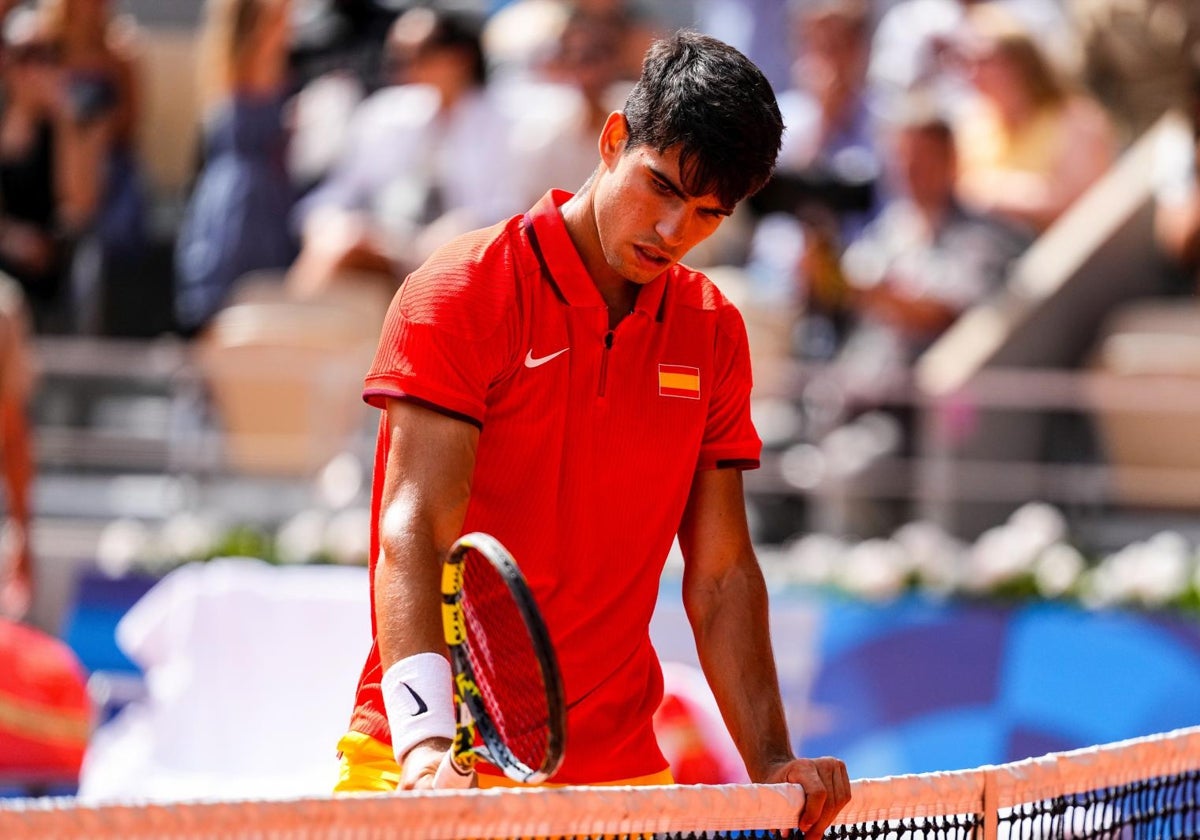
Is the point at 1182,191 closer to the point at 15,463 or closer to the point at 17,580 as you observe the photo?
the point at 15,463

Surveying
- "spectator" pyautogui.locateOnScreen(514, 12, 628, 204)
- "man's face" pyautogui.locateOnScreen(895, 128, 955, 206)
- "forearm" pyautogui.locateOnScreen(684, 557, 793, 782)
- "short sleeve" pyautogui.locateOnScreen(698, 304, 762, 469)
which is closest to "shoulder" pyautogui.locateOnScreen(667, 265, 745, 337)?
"short sleeve" pyautogui.locateOnScreen(698, 304, 762, 469)

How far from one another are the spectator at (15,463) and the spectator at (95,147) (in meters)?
2.38

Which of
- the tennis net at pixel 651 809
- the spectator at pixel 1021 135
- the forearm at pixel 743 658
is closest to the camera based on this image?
the tennis net at pixel 651 809

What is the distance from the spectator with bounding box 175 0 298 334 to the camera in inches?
400

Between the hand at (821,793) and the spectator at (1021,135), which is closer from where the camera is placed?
the hand at (821,793)

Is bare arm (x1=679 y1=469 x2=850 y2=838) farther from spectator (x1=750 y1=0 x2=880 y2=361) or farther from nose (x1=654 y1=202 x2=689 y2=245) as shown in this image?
spectator (x1=750 y1=0 x2=880 y2=361)

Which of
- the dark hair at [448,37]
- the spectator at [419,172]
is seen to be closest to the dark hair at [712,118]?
the spectator at [419,172]

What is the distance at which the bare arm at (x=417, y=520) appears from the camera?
289 cm

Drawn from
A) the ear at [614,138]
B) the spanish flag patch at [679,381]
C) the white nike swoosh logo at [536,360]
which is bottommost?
the spanish flag patch at [679,381]

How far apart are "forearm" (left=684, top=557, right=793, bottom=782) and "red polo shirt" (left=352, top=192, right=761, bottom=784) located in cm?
16

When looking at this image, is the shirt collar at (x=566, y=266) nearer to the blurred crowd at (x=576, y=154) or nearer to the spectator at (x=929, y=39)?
the blurred crowd at (x=576, y=154)

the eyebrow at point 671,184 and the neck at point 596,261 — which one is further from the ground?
the eyebrow at point 671,184

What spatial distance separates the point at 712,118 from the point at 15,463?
5.64 meters

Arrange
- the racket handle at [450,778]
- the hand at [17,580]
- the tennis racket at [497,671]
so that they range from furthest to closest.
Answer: the hand at [17,580] → the racket handle at [450,778] → the tennis racket at [497,671]
